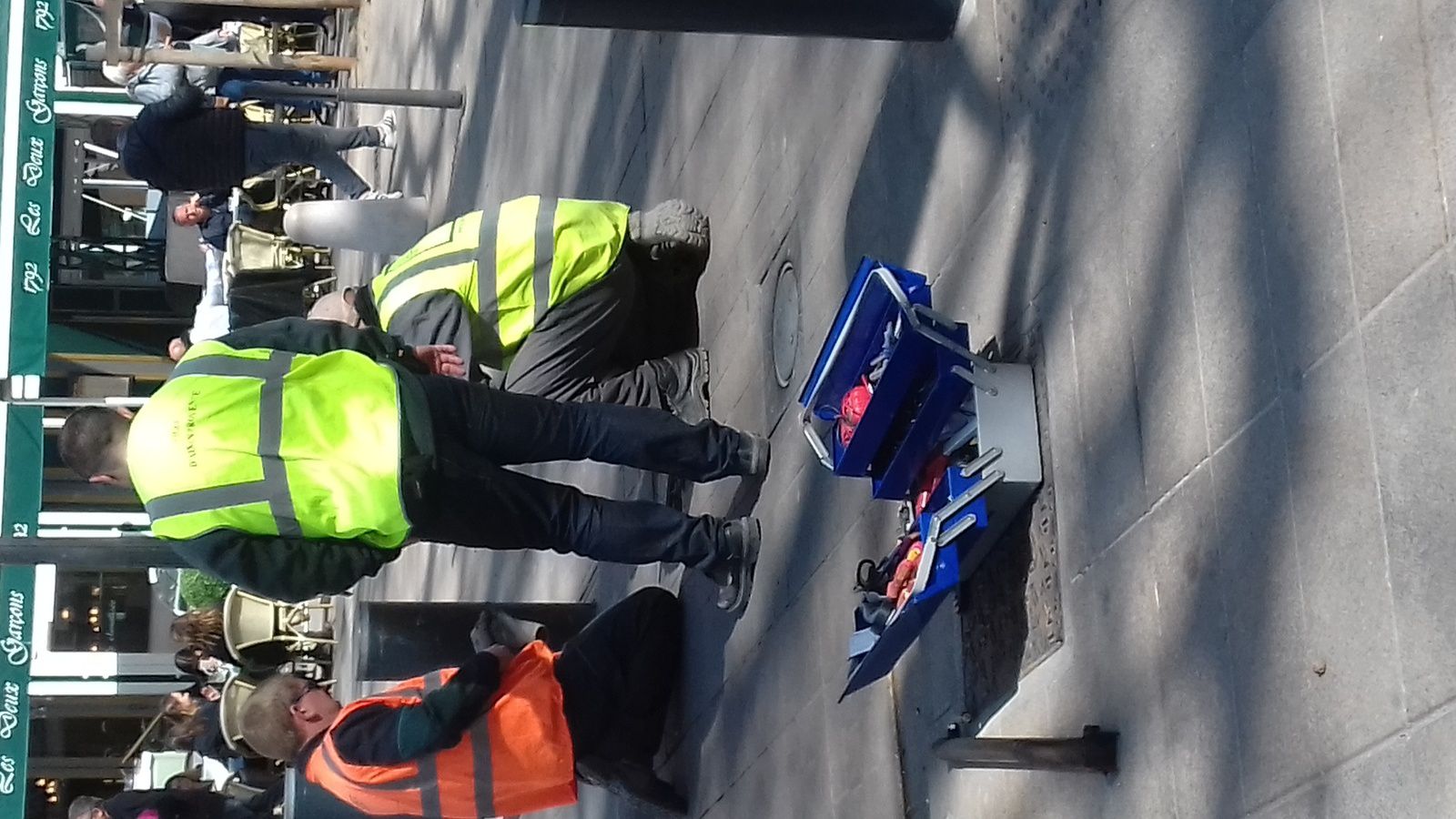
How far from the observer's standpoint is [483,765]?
5.95 metres

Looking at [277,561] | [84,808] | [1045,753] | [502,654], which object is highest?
[277,561]

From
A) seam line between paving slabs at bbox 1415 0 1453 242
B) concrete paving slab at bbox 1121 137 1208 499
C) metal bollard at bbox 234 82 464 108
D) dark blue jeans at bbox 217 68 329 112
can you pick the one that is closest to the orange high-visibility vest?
concrete paving slab at bbox 1121 137 1208 499

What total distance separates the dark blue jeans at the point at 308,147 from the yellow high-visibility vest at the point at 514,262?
630cm

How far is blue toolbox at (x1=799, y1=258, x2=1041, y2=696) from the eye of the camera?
12.8 ft

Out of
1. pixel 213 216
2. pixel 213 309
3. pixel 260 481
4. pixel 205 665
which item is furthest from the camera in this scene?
pixel 205 665

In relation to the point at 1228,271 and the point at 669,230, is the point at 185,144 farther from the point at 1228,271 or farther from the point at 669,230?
the point at 1228,271

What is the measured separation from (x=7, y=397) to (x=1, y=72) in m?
4.95

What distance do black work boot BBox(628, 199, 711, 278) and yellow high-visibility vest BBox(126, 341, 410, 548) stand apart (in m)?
1.48

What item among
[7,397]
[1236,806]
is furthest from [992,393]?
[7,397]

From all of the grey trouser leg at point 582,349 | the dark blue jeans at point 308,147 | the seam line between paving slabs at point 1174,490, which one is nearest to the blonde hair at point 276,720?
the grey trouser leg at point 582,349

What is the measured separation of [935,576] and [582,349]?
8.08ft

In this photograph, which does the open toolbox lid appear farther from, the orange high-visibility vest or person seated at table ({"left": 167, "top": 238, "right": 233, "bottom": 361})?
person seated at table ({"left": 167, "top": 238, "right": 233, "bottom": 361})

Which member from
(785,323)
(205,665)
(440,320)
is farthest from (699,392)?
(205,665)

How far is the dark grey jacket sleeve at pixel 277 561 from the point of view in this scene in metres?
4.94
